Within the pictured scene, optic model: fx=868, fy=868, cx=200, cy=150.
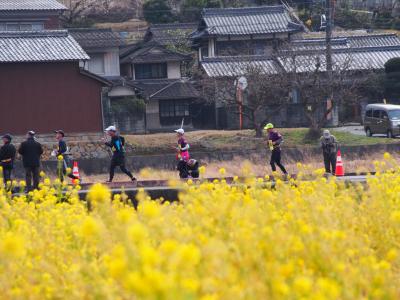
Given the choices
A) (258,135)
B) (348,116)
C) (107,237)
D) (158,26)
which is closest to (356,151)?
(258,135)

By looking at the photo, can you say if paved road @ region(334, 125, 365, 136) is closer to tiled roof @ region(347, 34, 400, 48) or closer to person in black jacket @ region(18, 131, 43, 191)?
tiled roof @ region(347, 34, 400, 48)

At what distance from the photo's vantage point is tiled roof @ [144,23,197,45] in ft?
157

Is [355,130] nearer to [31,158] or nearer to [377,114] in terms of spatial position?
[377,114]

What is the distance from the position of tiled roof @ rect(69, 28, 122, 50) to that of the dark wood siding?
9521 millimetres

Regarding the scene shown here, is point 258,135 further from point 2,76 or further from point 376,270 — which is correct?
point 376,270

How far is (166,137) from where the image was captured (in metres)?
35.2

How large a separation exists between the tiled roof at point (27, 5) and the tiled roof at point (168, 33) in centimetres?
578

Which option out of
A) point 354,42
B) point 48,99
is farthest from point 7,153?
point 354,42

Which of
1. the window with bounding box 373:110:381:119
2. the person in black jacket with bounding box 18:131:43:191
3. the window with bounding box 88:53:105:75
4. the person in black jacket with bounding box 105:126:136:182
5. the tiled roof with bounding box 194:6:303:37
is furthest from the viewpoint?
the tiled roof with bounding box 194:6:303:37

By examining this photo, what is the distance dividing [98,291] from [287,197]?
3170 mm

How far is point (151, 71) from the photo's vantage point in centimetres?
4422

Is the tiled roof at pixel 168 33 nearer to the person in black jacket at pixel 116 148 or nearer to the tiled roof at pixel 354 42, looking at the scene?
the tiled roof at pixel 354 42

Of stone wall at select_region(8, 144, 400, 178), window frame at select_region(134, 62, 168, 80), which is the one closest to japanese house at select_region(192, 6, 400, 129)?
window frame at select_region(134, 62, 168, 80)

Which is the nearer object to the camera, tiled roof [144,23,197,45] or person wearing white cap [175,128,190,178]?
person wearing white cap [175,128,190,178]
